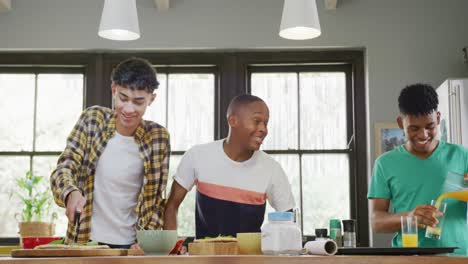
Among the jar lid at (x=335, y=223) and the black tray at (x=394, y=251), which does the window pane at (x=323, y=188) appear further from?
the black tray at (x=394, y=251)

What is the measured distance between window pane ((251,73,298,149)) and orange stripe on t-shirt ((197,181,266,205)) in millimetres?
2385

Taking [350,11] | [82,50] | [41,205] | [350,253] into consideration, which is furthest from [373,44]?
[350,253]

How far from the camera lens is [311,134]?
5.04 meters

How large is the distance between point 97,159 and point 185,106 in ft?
8.22

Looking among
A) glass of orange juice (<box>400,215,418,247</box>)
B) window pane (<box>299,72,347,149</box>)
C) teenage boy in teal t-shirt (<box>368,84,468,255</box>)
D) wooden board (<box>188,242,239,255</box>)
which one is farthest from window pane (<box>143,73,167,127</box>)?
wooden board (<box>188,242,239,255</box>)

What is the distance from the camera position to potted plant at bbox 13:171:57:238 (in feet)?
15.0

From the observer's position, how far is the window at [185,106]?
5059mm

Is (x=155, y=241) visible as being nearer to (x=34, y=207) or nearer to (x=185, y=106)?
(x=34, y=207)

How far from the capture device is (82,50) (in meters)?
5.03

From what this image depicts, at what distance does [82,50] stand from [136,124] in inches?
97.7

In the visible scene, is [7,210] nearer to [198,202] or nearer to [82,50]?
[82,50]

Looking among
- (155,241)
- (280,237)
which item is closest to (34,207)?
(155,241)

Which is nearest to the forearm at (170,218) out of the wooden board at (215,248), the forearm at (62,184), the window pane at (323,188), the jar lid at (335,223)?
the forearm at (62,184)

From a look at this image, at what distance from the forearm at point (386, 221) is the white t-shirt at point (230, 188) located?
32 cm
